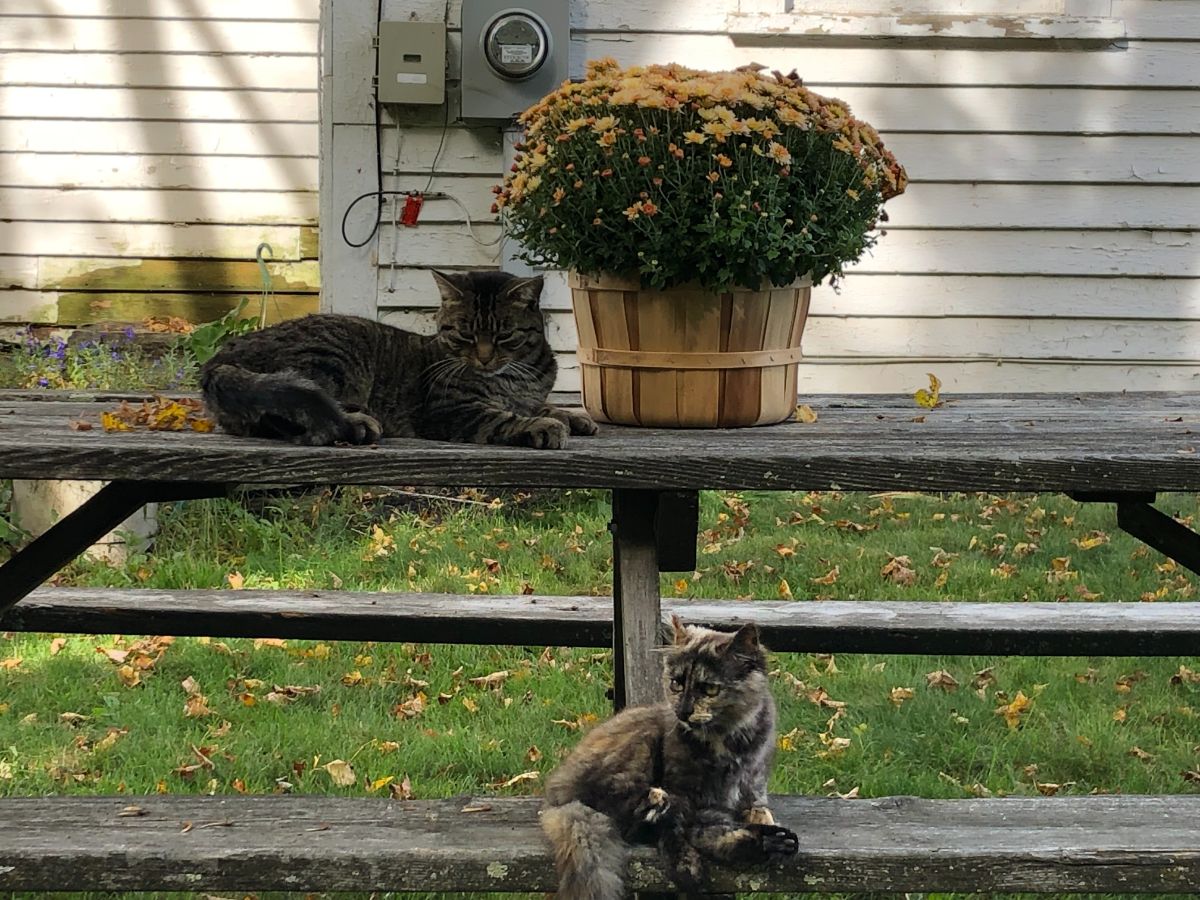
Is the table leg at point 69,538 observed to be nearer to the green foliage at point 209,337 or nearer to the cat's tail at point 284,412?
the cat's tail at point 284,412

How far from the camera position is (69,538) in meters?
2.83

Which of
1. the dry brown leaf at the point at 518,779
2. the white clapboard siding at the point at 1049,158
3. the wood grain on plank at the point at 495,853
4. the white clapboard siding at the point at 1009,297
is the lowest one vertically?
the dry brown leaf at the point at 518,779

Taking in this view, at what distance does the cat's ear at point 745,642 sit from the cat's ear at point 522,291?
1.22 m

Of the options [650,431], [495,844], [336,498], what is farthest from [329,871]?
[336,498]

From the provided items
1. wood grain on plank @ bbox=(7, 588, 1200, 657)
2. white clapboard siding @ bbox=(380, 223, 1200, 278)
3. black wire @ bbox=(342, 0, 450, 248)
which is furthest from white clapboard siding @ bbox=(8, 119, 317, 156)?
wood grain on plank @ bbox=(7, 588, 1200, 657)

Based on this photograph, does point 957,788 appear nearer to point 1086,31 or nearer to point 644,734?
point 644,734

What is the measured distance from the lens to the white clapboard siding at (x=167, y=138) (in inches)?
317

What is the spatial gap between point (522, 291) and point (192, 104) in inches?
236

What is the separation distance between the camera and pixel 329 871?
6.22 feet

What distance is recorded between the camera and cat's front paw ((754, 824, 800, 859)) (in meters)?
1.84

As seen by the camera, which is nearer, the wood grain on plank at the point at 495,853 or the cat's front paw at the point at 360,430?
the wood grain on plank at the point at 495,853

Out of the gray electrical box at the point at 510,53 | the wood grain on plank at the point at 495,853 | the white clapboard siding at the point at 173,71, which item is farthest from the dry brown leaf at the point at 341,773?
the white clapboard siding at the point at 173,71

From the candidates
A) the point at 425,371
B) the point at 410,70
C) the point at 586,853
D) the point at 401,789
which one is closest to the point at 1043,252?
the point at 410,70

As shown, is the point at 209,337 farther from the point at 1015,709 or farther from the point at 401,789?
the point at 1015,709
